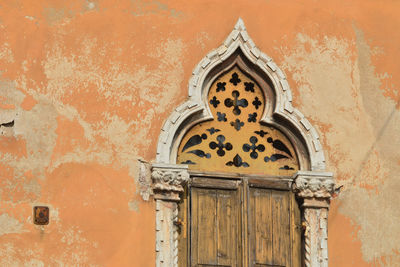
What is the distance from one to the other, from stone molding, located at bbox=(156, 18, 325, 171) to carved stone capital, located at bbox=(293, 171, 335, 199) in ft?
0.37

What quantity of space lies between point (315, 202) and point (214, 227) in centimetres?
109

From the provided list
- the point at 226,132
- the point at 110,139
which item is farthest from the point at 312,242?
the point at 110,139

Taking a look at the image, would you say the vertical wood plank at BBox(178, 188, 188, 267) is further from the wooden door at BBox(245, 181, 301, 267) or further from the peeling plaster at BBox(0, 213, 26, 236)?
the peeling plaster at BBox(0, 213, 26, 236)

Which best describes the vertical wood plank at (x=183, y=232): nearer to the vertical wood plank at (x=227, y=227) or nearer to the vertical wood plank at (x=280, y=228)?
the vertical wood plank at (x=227, y=227)

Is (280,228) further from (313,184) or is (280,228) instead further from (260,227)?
(313,184)

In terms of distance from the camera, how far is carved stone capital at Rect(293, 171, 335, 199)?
12836mm

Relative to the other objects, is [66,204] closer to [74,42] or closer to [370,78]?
[74,42]

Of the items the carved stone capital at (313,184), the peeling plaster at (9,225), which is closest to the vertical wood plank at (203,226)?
the carved stone capital at (313,184)

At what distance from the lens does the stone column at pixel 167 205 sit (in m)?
12.3

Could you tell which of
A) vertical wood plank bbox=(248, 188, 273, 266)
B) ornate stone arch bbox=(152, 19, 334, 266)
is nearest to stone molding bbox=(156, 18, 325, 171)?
ornate stone arch bbox=(152, 19, 334, 266)

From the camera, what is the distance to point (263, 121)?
1306 cm

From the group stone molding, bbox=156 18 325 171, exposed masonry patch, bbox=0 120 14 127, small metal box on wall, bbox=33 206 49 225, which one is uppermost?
stone molding, bbox=156 18 325 171

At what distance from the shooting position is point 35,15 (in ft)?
41.8

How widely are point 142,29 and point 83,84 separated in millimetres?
881
